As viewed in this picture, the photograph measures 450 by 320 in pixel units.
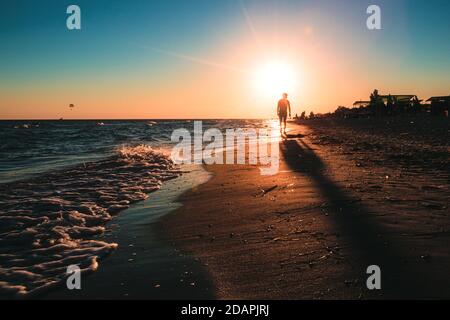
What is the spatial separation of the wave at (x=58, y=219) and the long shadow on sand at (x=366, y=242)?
115 inches

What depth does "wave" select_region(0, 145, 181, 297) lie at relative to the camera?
13.4ft

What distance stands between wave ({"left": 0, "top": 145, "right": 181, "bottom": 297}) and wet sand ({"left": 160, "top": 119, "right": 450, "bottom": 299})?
4.00 ft

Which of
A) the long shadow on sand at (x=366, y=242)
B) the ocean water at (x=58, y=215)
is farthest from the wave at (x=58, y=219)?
the long shadow on sand at (x=366, y=242)

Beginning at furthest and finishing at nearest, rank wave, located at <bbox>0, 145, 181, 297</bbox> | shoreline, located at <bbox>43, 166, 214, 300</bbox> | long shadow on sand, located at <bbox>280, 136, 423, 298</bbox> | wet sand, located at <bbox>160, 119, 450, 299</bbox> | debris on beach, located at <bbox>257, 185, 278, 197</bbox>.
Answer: debris on beach, located at <bbox>257, 185, 278, 197</bbox>
wave, located at <bbox>0, 145, 181, 297</bbox>
shoreline, located at <bbox>43, 166, 214, 300</bbox>
wet sand, located at <bbox>160, 119, 450, 299</bbox>
long shadow on sand, located at <bbox>280, 136, 423, 298</bbox>

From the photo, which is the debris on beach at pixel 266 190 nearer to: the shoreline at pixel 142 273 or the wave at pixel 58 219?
the shoreline at pixel 142 273

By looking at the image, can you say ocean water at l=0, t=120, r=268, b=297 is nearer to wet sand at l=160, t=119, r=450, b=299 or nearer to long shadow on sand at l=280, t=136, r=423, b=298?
wet sand at l=160, t=119, r=450, b=299

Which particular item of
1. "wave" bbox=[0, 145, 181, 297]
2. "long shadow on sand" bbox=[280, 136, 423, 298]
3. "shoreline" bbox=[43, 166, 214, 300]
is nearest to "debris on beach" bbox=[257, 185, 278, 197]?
"long shadow on sand" bbox=[280, 136, 423, 298]

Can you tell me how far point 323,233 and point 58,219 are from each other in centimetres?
449

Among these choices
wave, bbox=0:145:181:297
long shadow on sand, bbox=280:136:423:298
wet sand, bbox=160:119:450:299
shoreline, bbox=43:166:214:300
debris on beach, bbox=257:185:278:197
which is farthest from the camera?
debris on beach, bbox=257:185:278:197

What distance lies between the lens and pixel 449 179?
267 inches

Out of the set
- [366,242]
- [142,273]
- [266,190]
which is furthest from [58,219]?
[366,242]

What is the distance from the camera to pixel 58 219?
20.7 feet
